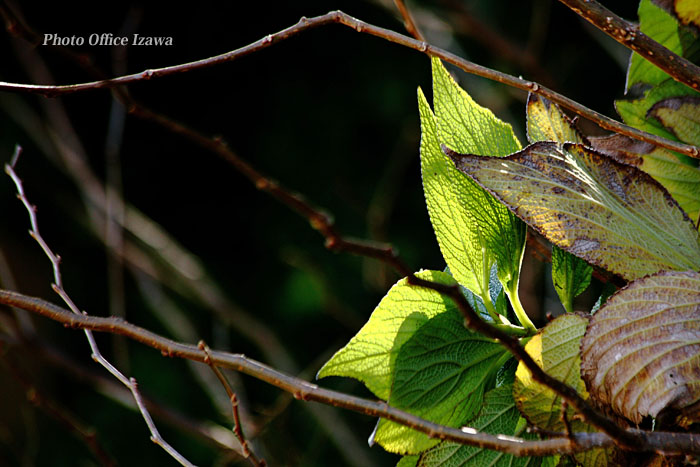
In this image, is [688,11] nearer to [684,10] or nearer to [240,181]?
[684,10]

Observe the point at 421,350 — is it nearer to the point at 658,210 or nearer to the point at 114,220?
the point at 658,210

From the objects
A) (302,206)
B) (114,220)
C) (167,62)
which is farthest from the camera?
(167,62)

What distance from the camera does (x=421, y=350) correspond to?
0.66ft

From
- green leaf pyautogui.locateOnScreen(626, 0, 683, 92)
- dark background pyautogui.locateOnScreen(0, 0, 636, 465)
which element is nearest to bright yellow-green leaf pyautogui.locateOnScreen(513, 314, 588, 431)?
green leaf pyautogui.locateOnScreen(626, 0, 683, 92)

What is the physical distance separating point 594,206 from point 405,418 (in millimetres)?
83

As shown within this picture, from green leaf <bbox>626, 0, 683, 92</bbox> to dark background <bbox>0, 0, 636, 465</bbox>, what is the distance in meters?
0.75

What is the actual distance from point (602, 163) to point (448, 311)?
0.06 metres

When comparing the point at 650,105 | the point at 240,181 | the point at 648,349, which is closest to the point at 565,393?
the point at 648,349

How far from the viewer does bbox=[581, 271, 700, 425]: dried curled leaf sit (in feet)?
0.55

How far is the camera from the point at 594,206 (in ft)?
0.63

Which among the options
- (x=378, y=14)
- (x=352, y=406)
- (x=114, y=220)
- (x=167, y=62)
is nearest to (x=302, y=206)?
(x=352, y=406)

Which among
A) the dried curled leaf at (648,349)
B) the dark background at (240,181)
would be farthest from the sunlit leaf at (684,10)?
the dark background at (240,181)

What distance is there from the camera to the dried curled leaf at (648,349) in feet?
0.55

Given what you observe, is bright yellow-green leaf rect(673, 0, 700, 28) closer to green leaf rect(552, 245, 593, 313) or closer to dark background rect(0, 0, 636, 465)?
green leaf rect(552, 245, 593, 313)
